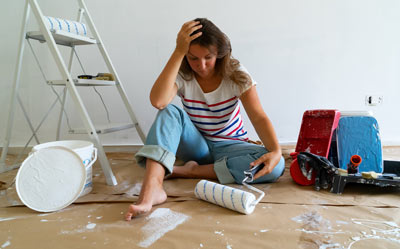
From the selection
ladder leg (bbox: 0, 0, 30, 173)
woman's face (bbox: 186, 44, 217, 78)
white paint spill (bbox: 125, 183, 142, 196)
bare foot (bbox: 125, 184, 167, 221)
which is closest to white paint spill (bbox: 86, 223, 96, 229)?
bare foot (bbox: 125, 184, 167, 221)

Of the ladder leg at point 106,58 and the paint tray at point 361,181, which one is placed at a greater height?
the ladder leg at point 106,58

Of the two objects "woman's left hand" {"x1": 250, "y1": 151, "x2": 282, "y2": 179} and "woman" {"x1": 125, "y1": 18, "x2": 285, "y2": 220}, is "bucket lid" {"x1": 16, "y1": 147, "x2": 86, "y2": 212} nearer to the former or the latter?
"woman" {"x1": 125, "y1": 18, "x2": 285, "y2": 220}

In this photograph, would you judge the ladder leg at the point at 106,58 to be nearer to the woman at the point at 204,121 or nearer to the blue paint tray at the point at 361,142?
the woman at the point at 204,121

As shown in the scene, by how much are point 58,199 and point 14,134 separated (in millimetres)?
1140

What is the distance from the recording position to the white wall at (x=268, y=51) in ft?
4.95

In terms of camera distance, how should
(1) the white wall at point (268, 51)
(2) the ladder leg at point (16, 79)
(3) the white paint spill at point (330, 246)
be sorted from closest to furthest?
(3) the white paint spill at point (330, 246) < (2) the ladder leg at point (16, 79) < (1) the white wall at point (268, 51)

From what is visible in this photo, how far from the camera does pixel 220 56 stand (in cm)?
91

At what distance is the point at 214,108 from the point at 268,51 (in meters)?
0.73

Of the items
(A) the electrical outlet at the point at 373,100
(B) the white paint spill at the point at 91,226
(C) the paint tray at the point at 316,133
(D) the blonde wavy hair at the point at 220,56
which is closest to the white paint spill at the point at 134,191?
(B) the white paint spill at the point at 91,226

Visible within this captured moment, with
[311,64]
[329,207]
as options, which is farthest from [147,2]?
[329,207]

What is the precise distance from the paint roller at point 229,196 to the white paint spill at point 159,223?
0.10 metres

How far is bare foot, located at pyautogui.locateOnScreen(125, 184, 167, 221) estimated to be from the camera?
2.19ft

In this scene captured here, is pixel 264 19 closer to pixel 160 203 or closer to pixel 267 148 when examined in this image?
pixel 267 148

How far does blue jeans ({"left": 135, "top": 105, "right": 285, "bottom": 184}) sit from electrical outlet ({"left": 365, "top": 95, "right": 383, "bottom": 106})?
3.16ft
